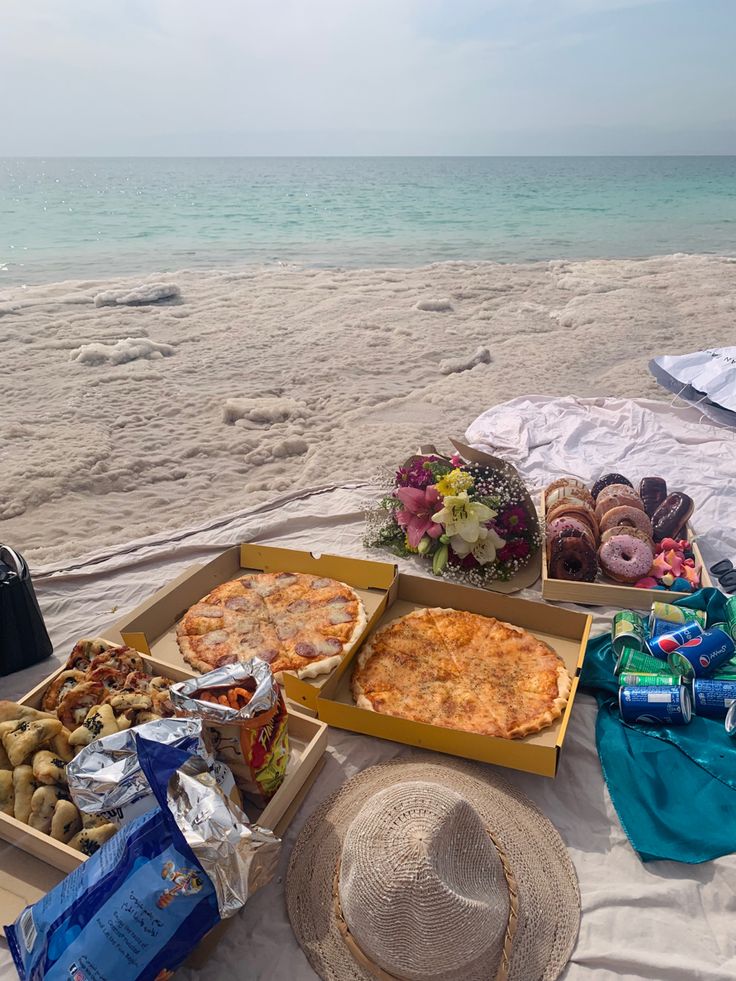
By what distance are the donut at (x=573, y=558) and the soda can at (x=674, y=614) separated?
18.5 inches

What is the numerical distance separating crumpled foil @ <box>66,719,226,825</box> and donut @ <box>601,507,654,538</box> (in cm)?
287

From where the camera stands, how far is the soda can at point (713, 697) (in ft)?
9.56

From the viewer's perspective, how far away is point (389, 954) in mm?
1876

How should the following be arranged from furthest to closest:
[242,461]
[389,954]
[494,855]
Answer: [242,461] → [494,855] → [389,954]

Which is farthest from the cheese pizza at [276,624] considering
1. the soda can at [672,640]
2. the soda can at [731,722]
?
the soda can at [731,722]

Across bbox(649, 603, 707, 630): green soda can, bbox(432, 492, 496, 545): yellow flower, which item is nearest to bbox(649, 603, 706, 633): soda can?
bbox(649, 603, 707, 630): green soda can

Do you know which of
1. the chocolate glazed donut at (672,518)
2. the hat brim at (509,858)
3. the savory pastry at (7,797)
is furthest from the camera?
the chocolate glazed donut at (672,518)

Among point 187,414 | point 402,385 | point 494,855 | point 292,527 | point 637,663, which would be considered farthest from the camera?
point 402,385

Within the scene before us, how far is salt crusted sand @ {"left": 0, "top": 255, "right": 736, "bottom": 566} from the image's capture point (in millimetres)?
6012

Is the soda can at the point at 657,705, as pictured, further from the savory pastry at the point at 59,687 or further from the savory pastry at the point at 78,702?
the savory pastry at the point at 59,687

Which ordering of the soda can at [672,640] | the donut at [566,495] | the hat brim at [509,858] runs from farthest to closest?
the donut at [566,495]
the soda can at [672,640]
the hat brim at [509,858]

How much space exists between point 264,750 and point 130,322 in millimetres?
10282

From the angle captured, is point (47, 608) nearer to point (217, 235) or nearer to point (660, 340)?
point (660, 340)

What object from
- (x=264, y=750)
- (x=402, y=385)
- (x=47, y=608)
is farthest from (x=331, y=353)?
(x=264, y=750)
